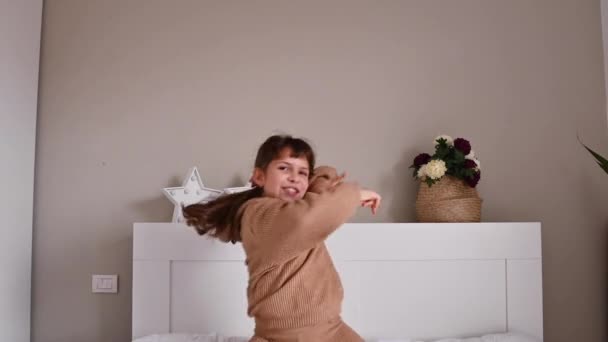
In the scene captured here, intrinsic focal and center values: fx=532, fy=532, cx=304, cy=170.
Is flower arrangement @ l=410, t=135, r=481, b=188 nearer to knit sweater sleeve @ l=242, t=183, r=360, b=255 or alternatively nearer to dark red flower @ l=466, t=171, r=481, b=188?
dark red flower @ l=466, t=171, r=481, b=188

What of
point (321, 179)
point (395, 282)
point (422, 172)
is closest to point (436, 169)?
point (422, 172)

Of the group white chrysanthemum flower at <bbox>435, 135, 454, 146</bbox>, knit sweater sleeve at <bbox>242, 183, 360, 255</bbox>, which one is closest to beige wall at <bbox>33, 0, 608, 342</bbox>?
white chrysanthemum flower at <bbox>435, 135, 454, 146</bbox>

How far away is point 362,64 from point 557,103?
2.80ft

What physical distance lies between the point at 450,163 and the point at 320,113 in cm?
58

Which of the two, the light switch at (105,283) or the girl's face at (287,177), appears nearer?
the girl's face at (287,177)

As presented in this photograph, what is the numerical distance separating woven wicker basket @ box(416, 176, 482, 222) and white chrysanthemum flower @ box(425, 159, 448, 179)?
0.04 meters

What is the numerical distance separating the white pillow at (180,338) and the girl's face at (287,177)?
60 cm

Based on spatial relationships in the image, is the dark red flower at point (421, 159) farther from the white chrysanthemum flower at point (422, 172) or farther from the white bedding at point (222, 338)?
the white bedding at point (222, 338)

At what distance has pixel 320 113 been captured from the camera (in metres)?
2.27

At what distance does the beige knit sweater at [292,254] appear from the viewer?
1311 millimetres

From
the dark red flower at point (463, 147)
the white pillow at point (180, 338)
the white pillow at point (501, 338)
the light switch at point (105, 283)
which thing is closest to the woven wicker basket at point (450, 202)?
the dark red flower at point (463, 147)

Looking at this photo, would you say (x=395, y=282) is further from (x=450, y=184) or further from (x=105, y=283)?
(x=105, y=283)

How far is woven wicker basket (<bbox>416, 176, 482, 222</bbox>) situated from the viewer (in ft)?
6.56

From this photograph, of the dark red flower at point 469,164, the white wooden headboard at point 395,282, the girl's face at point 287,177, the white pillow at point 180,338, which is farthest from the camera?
the dark red flower at point 469,164
